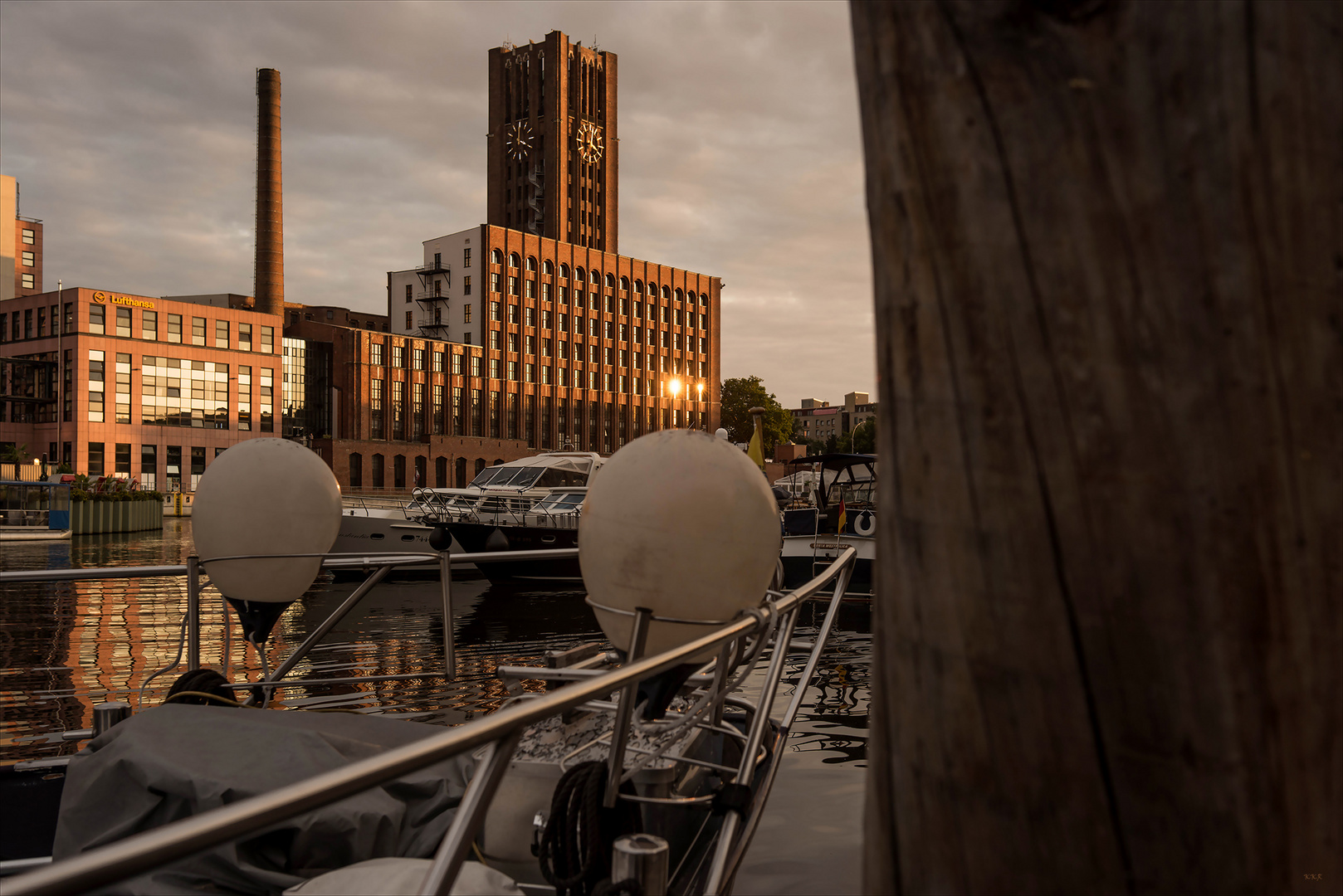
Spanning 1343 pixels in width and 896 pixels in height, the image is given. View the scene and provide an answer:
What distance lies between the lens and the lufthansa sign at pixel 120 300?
60.6 meters

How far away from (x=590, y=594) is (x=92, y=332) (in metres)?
68.2

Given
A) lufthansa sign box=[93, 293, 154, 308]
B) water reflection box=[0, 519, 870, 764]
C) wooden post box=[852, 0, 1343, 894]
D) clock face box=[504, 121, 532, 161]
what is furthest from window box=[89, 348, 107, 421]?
wooden post box=[852, 0, 1343, 894]

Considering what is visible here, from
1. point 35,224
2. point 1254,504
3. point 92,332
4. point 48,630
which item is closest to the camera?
point 1254,504

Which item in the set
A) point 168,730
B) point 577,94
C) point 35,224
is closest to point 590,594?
point 168,730

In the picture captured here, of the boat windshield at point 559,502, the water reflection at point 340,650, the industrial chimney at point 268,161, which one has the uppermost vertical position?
the industrial chimney at point 268,161

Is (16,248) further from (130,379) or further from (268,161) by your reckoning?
(268,161)

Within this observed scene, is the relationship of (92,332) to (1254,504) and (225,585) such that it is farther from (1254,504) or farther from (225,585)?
(1254,504)

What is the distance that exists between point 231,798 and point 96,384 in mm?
67621

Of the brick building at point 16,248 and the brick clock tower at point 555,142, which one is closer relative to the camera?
the brick clock tower at point 555,142

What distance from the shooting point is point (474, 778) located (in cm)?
162

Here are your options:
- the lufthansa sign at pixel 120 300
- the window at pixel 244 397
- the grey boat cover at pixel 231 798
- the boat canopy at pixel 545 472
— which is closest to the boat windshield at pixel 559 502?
the boat canopy at pixel 545 472

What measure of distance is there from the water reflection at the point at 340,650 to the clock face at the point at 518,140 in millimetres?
72952

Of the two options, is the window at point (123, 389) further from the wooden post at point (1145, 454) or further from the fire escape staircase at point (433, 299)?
the wooden post at point (1145, 454)

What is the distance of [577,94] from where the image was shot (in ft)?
290
